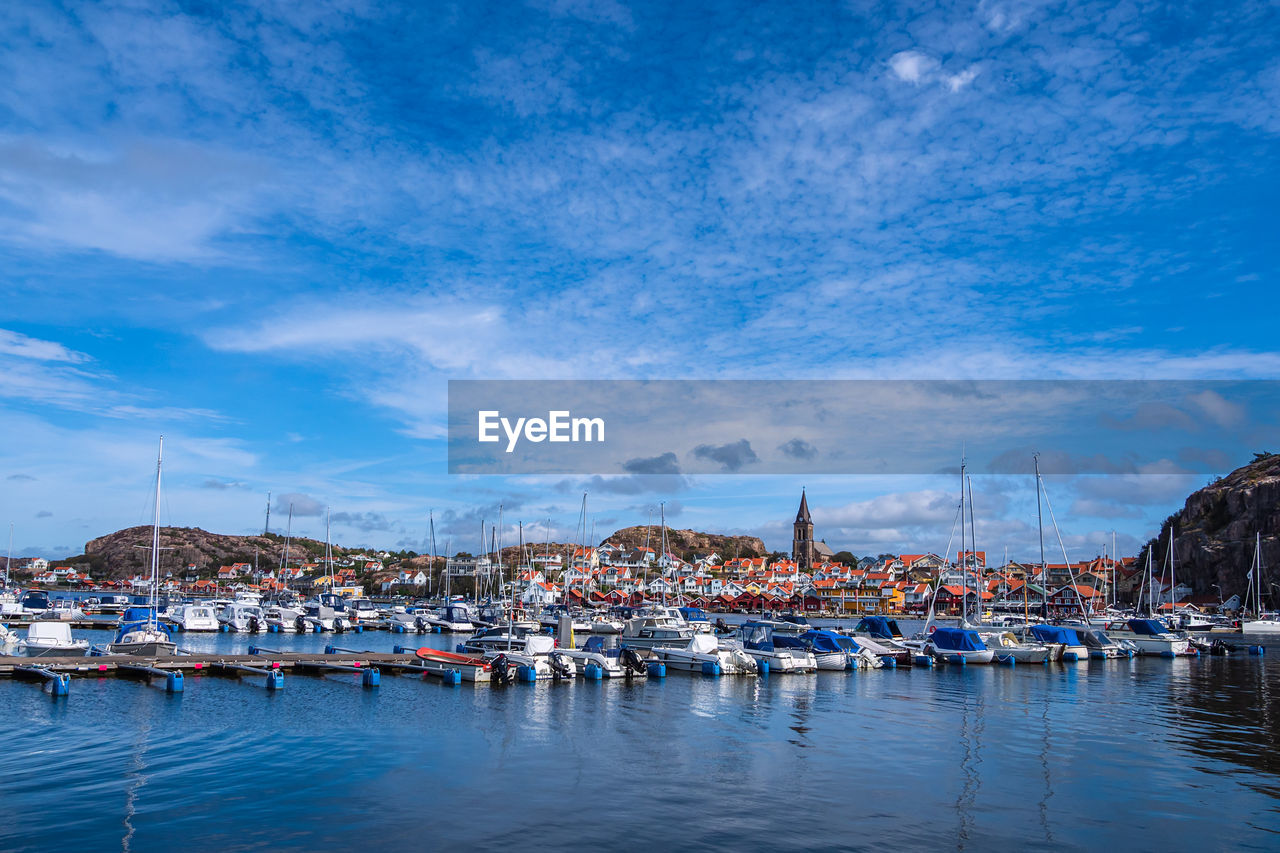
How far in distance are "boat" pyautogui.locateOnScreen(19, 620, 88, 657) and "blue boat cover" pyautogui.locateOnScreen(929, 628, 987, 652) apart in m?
Answer: 51.0

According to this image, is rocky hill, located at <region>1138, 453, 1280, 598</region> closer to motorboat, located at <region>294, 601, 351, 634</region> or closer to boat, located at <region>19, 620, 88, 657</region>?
motorboat, located at <region>294, 601, 351, 634</region>

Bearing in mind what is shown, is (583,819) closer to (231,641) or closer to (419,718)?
(419,718)

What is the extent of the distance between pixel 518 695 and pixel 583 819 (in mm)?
19275

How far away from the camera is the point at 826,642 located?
52.0 metres

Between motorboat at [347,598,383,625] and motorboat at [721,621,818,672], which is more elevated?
motorboat at [721,621,818,672]

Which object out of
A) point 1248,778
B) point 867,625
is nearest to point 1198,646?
point 867,625

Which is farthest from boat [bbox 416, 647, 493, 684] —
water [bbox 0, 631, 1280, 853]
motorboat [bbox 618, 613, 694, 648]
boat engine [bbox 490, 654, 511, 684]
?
motorboat [bbox 618, 613, 694, 648]

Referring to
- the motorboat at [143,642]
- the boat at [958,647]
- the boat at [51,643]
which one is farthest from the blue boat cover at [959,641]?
the boat at [51,643]

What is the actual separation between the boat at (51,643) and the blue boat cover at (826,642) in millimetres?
40860

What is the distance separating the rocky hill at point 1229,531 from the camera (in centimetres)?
12875

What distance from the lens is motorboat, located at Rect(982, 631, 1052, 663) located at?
5491 cm

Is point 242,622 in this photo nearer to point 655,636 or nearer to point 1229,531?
point 655,636

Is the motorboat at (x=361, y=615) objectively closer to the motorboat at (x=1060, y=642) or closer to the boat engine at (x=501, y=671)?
the boat engine at (x=501, y=671)

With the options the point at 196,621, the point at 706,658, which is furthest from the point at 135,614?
the point at 706,658
